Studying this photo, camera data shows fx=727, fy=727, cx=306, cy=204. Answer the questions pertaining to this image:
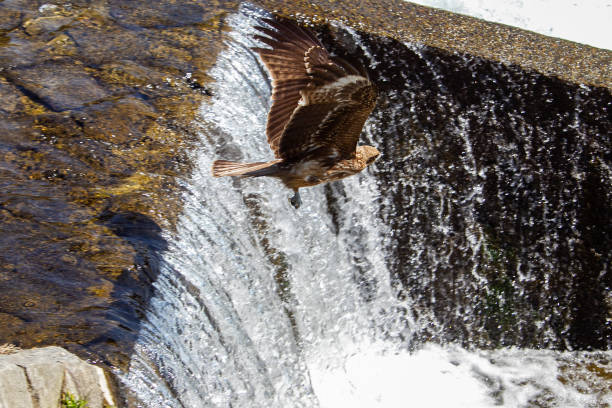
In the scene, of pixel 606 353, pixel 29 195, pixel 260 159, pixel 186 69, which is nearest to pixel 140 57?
pixel 186 69

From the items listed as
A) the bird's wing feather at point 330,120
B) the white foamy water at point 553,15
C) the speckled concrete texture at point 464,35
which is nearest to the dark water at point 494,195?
the speckled concrete texture at point 464,35

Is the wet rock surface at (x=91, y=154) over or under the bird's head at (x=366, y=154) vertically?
under

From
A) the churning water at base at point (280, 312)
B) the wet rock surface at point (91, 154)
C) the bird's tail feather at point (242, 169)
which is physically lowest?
the churning water at base at point (280, 312)

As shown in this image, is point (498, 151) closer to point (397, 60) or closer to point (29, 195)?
point (397, 60)

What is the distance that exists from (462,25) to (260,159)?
8.45 feet

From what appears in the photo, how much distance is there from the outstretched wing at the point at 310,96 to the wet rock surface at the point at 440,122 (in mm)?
952

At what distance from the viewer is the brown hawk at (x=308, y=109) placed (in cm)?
352

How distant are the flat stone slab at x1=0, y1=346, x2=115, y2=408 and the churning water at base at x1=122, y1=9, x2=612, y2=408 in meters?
0.25

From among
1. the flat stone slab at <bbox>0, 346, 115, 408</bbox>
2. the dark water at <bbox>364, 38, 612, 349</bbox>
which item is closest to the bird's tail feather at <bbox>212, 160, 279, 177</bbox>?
the flat stone slab at <bbox>0, 346, 115, 408</bbox>

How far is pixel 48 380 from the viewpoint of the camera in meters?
3.13

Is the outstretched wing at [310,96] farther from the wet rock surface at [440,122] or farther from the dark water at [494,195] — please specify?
the dark water at [494,195]

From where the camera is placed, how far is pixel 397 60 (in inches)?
228

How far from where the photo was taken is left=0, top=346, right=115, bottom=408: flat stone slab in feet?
9.61

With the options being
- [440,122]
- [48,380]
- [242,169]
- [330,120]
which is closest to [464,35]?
[440,122]
